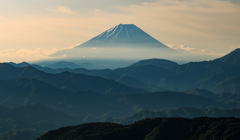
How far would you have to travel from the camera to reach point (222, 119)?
14000 cm

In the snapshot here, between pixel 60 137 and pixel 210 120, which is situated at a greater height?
pixel 210 120

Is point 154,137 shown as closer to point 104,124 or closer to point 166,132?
point 166,132

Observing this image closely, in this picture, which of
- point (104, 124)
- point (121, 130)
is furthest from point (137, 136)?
point (104, 124)

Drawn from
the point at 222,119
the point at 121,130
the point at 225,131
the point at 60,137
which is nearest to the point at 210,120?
the point at 222,119

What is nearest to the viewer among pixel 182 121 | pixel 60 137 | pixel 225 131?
pixel 225 131

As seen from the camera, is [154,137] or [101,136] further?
[101,136]

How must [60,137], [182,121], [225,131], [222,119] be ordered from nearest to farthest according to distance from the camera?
1. [225,131]
2. [222,119]
3. [182,121]
4. [60,137]

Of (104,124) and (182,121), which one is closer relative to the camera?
(182,121)

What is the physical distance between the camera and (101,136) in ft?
501

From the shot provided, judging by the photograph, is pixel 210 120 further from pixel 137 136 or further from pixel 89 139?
pixel 89 139

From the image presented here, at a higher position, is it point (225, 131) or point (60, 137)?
point (225, 131)

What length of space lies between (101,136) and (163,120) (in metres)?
20.8

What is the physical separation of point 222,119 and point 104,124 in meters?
52.1

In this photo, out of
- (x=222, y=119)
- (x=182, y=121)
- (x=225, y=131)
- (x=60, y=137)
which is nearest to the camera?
(x=225, y=131)
